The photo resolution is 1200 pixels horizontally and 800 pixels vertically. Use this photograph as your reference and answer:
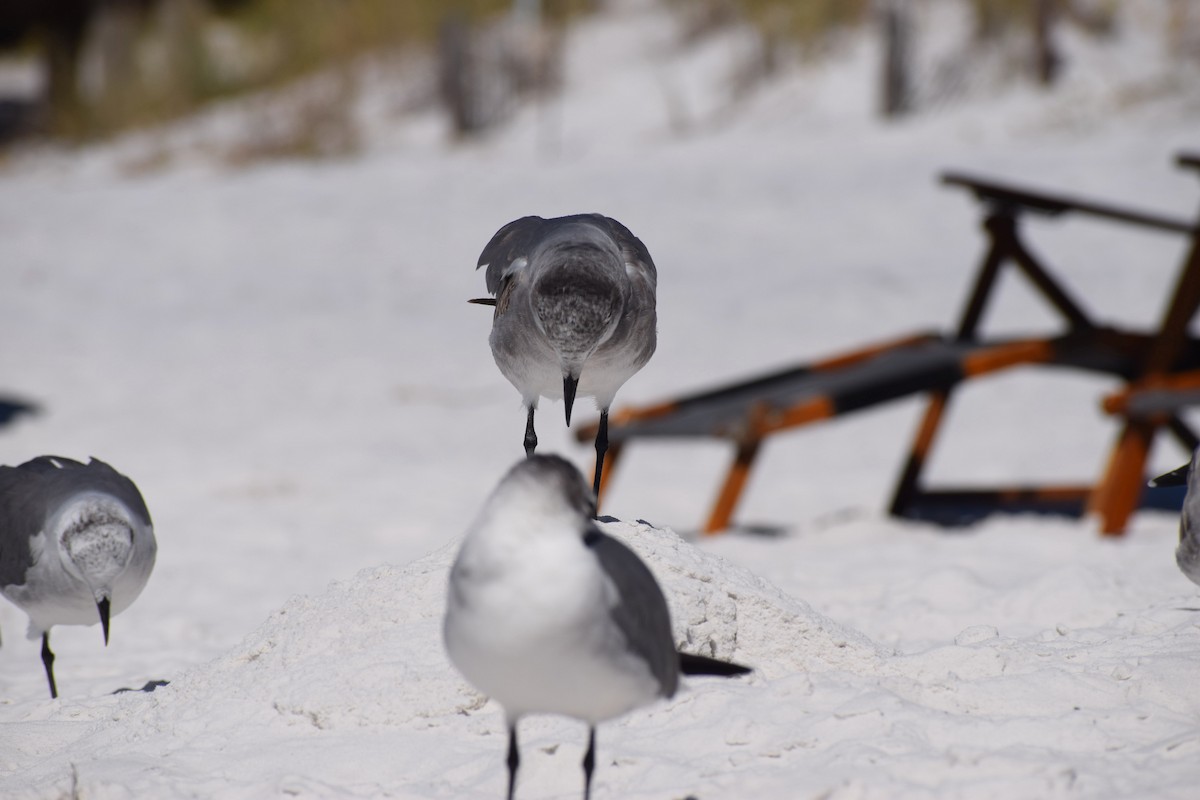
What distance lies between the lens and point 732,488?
6.50 meters

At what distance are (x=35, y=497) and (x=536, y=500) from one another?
7.02 feet

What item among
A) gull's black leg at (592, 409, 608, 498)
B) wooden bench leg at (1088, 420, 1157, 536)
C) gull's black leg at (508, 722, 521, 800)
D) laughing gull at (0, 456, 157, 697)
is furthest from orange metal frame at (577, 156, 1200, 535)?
gull's black leg at (508, 722, 521, 800)

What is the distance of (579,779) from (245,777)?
2.44 feet

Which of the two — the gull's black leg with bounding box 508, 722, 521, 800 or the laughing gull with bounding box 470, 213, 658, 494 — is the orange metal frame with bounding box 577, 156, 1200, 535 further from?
the gull's black leg with bounding box 508, 722, 521, 800

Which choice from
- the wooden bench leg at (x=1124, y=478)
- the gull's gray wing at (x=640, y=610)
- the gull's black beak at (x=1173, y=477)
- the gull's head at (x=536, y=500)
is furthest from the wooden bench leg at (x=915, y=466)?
the gull's head at (x=536, y=500)

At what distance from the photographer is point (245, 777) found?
308cm

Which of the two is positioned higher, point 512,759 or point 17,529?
point 17,529

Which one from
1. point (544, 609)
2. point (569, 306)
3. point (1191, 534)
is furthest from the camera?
point (1191, 534)

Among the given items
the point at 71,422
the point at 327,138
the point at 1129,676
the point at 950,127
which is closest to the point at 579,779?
the point at 1129,676

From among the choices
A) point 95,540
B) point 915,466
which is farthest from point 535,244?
point 915,466

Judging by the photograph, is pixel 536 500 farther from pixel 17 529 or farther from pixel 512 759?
pixel 17 529

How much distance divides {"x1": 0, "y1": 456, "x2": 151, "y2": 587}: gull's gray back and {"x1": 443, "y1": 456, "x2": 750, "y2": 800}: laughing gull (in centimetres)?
182

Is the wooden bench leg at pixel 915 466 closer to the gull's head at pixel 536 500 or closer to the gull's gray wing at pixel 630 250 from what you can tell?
the gull's gray wing at pixel 630 250

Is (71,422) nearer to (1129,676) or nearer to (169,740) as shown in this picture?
(169,740)
